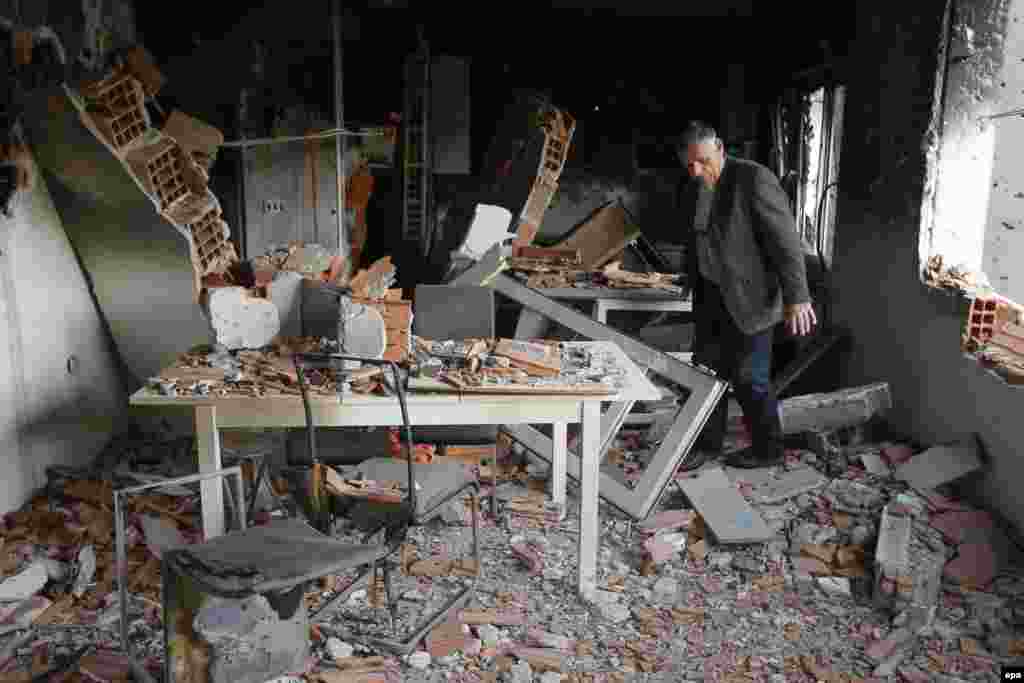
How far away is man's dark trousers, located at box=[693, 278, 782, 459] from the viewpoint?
5.06 m

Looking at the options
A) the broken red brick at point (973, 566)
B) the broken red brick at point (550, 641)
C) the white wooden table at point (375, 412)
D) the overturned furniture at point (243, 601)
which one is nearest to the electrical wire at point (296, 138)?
the white wooden table at point (375, 412)

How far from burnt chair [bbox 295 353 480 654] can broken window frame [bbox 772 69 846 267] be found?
435cm

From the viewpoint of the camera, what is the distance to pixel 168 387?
350 centimetres

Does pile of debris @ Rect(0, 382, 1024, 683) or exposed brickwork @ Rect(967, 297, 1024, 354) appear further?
exposed brickwork @ Rect(967, 297, 1024, 354)

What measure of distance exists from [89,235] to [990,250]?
5296 millimetres

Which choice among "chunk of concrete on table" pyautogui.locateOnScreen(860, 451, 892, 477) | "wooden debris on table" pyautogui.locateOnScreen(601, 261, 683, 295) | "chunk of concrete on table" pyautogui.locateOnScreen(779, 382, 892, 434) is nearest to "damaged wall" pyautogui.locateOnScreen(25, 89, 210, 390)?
"wooden debris on table" pyautogui.locateOnScreen(601, 261, 683, 295)

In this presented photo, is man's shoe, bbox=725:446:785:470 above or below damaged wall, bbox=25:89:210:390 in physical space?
below

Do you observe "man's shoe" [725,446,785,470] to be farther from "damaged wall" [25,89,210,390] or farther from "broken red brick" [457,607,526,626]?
"damaged wall" [25,89,210,390]

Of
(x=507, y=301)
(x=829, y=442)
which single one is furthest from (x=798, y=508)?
(x=507, y=301)

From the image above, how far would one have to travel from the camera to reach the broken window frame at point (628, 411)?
4.53 metres

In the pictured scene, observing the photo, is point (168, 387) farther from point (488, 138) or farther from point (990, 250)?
point (488, 138)

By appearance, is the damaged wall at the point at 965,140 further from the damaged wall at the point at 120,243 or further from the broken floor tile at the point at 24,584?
the broken floor tile at the point at 24,584

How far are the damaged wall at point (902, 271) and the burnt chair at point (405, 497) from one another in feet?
9.18

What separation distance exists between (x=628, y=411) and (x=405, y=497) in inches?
79.9
